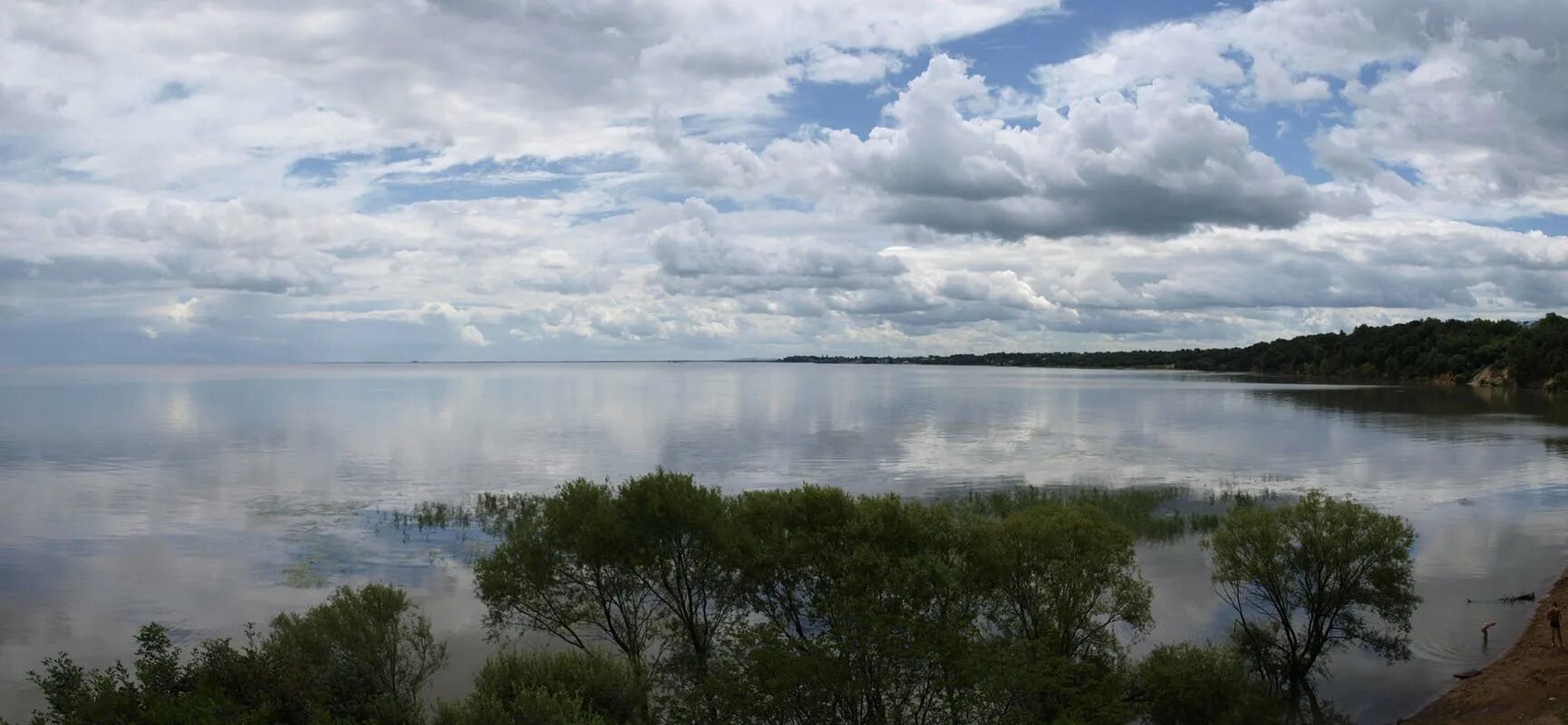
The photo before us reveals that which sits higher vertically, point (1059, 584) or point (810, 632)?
point (1059, 584)

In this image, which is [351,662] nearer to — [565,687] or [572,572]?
[565,687]

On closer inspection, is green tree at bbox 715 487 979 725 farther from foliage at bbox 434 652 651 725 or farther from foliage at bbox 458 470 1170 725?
foliage at bbox 434 652 651 725

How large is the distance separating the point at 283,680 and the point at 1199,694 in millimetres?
23580

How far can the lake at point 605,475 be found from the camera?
3553 cm

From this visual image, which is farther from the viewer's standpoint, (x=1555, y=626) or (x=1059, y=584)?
(x=1555, y=626)

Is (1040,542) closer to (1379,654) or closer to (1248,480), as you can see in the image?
(1379,654)

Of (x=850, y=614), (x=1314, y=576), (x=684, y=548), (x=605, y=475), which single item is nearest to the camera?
(x=850, y=614)

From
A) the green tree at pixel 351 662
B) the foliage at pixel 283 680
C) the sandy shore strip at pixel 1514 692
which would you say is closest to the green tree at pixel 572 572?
the foliage at pixel 283 680

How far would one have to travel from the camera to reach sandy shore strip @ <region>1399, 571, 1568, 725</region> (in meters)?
24.7

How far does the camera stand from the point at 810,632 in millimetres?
28516

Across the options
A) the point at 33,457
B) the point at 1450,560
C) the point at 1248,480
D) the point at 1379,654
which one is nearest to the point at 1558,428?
the point at 1248,480

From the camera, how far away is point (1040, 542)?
91.6ft

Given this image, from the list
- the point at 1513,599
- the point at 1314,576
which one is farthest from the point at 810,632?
the point at 1513,599

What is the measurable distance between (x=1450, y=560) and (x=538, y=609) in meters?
40.4
